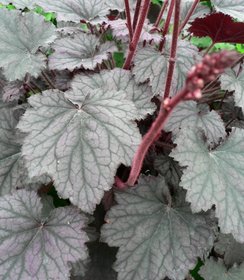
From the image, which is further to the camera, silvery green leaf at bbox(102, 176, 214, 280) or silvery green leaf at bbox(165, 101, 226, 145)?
silvery green leaf at bbox(165, 101, 226, 145)

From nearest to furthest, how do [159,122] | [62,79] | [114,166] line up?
[159,122], [114,166], [62,79]

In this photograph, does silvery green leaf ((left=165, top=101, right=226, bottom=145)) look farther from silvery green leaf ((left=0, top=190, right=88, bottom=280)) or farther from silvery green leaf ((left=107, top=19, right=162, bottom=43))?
silvery green leaf ((left=0, top=190, right=88, bottom=280))

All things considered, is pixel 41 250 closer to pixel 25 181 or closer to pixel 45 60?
pixel 25 181

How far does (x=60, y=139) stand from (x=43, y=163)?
11 cm

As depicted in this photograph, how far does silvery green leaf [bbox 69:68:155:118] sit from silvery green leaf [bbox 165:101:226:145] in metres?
0.11

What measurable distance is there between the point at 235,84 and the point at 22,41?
0.99m

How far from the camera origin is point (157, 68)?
175 cm

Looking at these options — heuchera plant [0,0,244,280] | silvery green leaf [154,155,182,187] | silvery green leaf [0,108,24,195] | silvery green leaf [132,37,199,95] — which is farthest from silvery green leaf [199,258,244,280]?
silvery green leaf [0,108,24,195]

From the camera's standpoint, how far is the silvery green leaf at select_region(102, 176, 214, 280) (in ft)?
4.84

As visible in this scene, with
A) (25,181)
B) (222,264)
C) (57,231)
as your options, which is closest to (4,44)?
(25,181)

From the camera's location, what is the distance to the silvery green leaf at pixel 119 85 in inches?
66.4

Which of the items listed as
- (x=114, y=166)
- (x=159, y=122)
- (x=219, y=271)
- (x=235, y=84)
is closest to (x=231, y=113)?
(x=235, y=84)

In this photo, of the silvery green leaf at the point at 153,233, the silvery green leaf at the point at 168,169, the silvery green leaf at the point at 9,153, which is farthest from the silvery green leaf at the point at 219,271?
the silvery green leaf at the point at 9,153

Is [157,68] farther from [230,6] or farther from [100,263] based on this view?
[100,263]
